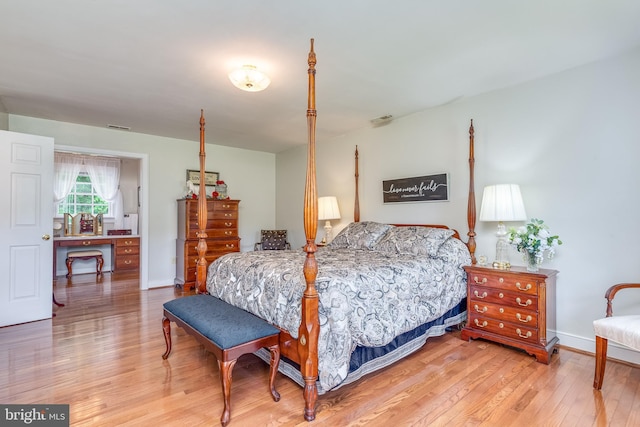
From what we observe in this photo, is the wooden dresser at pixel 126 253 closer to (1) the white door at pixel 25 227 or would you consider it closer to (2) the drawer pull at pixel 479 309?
(1) the white door at pixel 25 227

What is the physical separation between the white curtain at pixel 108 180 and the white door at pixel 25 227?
346 cm

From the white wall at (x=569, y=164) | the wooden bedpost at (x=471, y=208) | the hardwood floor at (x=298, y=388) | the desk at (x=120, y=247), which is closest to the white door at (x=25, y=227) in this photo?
the hardwood floor at (x=298, y=388)

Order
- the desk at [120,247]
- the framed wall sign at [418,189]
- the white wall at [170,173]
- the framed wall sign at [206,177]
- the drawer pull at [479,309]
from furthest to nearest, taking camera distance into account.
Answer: the desk at [120,247], the framed wall sign at [206,177], the white wall at [170,173], the framed wall sign at [418,189], the drawer pull at [479,309]

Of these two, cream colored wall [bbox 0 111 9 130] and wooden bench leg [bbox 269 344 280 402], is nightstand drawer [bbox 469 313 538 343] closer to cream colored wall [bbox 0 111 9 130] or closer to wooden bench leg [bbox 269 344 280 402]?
wooden bench leg [bbox 269 344 280 402]

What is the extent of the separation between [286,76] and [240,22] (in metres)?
0.86

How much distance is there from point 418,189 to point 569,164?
151cm

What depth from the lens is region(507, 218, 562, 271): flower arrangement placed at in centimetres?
271

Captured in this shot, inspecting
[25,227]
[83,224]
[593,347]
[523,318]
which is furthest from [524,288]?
[83,224]

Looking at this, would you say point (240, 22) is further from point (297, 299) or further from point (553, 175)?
point (553, 175)

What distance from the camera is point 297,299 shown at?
2.07 m

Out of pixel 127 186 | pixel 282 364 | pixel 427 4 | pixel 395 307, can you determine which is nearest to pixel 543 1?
pixel 427 4

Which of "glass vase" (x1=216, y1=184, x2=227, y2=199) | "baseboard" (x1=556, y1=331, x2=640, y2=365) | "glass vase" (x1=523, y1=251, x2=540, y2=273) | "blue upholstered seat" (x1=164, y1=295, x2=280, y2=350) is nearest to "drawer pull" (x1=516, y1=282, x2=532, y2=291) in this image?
"glass vase" (x1=523, y1=251, x2=540, y2=273)

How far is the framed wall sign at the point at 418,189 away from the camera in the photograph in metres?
3.75
